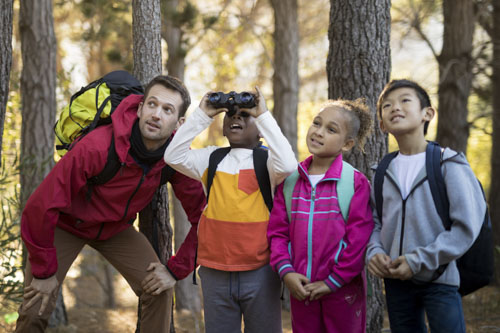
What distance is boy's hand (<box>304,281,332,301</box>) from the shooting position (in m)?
2.67

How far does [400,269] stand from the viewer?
98.7 inches

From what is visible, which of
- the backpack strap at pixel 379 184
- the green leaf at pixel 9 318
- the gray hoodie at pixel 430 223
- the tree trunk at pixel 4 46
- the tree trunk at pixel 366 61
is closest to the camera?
the gray hoodie at pixel 430 223

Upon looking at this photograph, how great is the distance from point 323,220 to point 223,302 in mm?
813

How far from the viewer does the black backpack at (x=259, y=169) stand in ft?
9.89

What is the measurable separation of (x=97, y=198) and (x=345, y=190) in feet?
5.75

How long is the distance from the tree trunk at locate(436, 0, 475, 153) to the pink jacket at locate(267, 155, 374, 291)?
19.8 feet

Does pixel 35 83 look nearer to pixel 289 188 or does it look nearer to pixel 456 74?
pixel 289 188

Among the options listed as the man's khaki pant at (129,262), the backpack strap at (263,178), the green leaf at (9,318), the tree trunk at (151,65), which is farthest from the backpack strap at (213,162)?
the green leaf at (9,318)

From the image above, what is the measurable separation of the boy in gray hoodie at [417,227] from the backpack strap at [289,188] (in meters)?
0.52

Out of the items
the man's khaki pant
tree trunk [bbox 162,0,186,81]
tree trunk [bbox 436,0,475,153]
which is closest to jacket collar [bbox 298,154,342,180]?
the man's khaki pant

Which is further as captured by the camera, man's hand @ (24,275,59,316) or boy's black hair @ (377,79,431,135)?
man's hand @ (24,275,59,316)

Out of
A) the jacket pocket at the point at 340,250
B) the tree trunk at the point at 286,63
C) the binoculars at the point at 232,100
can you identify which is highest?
the tree trunk at the point at 286,63

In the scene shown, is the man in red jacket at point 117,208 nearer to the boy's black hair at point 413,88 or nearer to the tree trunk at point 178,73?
the boy's black hair at point 413,88

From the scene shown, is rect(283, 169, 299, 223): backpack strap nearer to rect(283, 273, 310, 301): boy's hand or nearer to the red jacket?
rect(283, 273, 310, 301): boy's hand
